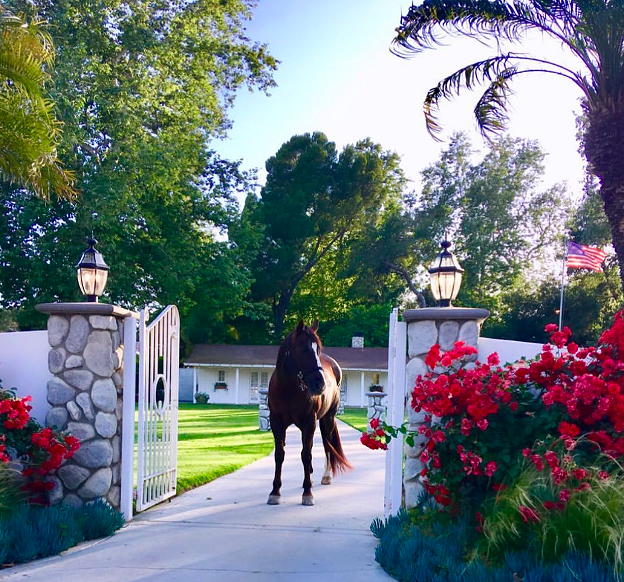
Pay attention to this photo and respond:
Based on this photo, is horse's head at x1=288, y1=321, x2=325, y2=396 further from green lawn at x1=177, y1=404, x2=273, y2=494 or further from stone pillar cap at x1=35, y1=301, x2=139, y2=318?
green lawn at x1=177, y1=404, x2=273, y2=494

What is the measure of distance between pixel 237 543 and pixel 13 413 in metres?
2.30

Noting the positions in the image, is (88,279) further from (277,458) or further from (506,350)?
(506,350)

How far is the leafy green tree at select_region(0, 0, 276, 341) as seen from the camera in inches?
829

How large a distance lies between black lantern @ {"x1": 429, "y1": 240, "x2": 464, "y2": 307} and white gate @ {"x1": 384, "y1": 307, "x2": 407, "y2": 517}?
47 centimetres

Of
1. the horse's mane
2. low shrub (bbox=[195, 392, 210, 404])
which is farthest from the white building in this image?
the horse's mane

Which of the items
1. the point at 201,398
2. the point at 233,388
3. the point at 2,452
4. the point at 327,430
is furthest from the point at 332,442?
the point at 233,388

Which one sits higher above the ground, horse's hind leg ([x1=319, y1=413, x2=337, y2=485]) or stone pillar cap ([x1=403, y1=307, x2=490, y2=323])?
stone pillar cap ([x1=403, y1=307, x2=490, y2=323])

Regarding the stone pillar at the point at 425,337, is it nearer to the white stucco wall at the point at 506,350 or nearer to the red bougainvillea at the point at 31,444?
the white stucco wall at the point at 506,350

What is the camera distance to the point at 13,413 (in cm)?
567

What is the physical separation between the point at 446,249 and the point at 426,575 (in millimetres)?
3237

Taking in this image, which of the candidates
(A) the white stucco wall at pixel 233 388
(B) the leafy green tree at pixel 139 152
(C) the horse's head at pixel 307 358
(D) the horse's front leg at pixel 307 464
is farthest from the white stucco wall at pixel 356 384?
(C) the horse's head at pixel 307 358

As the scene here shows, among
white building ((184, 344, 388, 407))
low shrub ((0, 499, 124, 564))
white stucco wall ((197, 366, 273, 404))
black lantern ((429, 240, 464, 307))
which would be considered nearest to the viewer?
low shrub ((0, 499, 124, 564))

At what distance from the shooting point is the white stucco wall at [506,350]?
6.05 meters

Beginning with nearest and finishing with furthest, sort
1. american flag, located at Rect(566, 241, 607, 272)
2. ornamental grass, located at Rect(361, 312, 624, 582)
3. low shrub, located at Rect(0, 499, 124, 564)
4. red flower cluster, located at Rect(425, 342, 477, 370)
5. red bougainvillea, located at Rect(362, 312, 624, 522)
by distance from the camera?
ornamental grass, located at Rect(361, 312, 624, 582) < red bougainvillea, located at Rect(362, 312, 624, 522) < low shrub, located at Rect(0, 499, 124, 564) < red flower cluster, located at Rect(425, 342, 477, 370) < american flag, located at Rect(566, 241, 607, 272)
